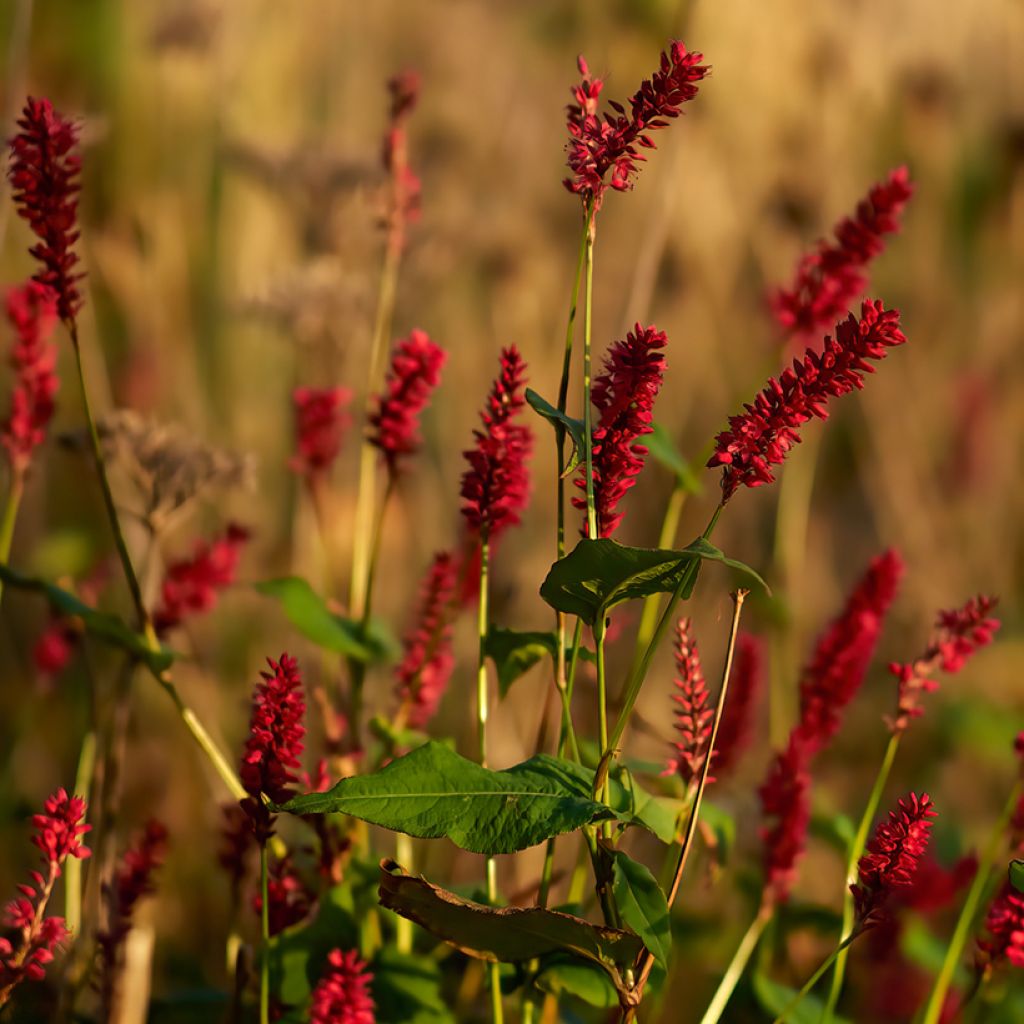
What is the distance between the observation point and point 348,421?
50.8 inches

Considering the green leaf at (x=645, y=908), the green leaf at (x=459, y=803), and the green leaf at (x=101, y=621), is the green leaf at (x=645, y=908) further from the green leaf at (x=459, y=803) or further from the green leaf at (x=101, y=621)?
the green leaf at (x=101, y=621)

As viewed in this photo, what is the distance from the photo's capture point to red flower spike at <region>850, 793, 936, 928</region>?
2.19 feet

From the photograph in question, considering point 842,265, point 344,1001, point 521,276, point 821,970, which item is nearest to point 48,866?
point 344,1001

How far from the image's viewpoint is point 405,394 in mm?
948

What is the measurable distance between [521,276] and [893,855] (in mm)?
2176

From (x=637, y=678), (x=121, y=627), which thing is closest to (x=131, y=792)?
(x=121, y=627)

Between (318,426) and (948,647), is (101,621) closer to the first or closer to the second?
(318,426)

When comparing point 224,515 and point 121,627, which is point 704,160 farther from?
point 121,627

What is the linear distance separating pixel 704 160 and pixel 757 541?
39.0 inches

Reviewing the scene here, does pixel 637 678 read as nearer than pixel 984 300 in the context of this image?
Yes

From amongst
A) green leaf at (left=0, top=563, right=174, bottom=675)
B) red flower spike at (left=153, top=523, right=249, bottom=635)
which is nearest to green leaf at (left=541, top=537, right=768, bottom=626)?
green leaf at (left=0, top=563, right=174, bottom=675)

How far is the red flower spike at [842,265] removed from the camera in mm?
961

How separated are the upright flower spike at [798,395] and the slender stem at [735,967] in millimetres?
375

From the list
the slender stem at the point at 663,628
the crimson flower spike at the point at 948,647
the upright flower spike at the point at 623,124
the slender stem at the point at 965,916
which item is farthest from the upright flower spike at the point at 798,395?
the slender stem at the point at 965,916
